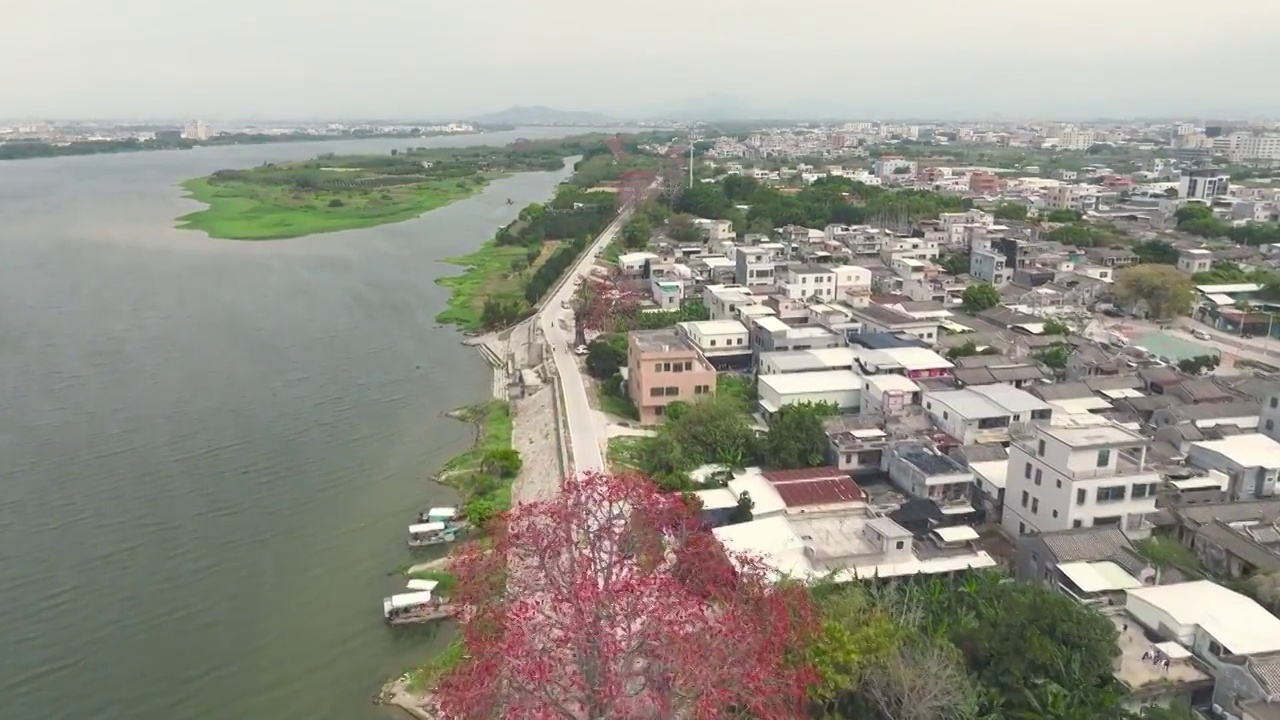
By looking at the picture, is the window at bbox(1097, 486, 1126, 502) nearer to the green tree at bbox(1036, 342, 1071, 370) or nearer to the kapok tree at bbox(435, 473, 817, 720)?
Result: the kapok tree at bbox(435, 473, 817, 720)

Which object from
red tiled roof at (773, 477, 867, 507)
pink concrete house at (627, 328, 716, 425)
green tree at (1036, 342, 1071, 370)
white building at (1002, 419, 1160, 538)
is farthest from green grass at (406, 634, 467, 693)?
green tree at (1036, 342, 1071, 370)

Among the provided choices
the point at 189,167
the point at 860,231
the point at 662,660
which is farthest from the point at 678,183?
the point at 189,167

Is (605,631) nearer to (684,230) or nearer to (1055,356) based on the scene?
(1055,356)

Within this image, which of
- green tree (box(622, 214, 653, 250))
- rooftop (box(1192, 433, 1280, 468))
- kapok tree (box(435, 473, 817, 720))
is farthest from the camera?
green tree (box(622, 214, 653, 250))

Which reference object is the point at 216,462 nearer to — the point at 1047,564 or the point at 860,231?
the point at 1047,564

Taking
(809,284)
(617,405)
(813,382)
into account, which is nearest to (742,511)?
(813,382)

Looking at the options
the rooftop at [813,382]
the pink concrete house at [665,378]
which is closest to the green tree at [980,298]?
the rooftop at [813,382]

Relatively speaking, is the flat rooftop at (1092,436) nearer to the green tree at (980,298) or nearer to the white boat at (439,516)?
the white boat at (439,516)
